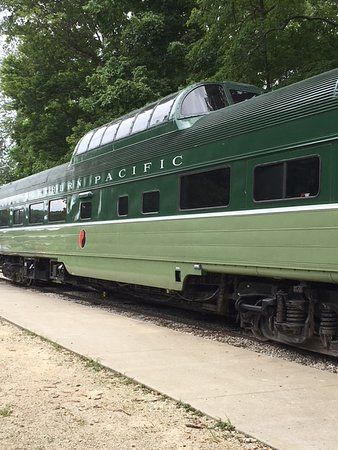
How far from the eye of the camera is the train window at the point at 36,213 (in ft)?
49.7

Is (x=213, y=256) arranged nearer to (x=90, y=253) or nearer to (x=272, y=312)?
(x=272, y=312)

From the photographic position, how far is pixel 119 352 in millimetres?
7016

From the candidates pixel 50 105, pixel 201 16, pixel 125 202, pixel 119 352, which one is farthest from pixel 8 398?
pixel 50 105

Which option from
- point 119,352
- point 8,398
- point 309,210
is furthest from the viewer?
point 119,352

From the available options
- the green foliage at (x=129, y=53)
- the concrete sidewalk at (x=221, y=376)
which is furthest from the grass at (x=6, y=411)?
the green foliage at (x=129, y=53)

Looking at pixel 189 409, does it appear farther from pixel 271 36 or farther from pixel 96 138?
pixel 271 36

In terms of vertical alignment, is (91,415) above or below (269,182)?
below

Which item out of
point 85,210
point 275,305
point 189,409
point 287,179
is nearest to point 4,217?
point 85,210

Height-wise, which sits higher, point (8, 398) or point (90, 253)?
point (90, 253)

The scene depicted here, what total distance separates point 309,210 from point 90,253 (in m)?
6.37

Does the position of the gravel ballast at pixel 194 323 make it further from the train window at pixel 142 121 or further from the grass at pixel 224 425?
the train window at pixel 142 121

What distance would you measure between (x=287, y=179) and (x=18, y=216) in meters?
12.3

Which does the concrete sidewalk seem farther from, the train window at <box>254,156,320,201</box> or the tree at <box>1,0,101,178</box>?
the tree at <box>1,0,101,178</box>

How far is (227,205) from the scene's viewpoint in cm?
757
